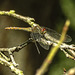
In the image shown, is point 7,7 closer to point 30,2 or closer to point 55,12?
point 30,2

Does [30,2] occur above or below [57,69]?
above

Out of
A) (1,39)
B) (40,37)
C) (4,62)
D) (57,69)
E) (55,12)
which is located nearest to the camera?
(4,62)

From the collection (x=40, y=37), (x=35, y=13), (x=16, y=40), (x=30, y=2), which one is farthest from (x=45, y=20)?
(x=40, y=37)

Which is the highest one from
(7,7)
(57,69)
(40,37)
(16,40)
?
(7,7)

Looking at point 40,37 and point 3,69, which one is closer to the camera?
point 40,37

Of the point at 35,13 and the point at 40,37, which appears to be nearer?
the point at 40,37

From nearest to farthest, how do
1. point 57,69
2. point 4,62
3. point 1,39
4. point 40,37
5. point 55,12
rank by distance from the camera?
point 4,62
point 40,37
point 1,39
point 55,12
point 57,69

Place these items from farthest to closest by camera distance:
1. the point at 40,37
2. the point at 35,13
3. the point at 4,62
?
the point at 35,13
the point at 40,37
the point at 4,62

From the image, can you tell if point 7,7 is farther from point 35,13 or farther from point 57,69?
point 57,69

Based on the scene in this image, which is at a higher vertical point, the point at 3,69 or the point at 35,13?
the point at 35,13

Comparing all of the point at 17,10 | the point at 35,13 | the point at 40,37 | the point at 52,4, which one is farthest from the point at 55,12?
the point at 40,37
